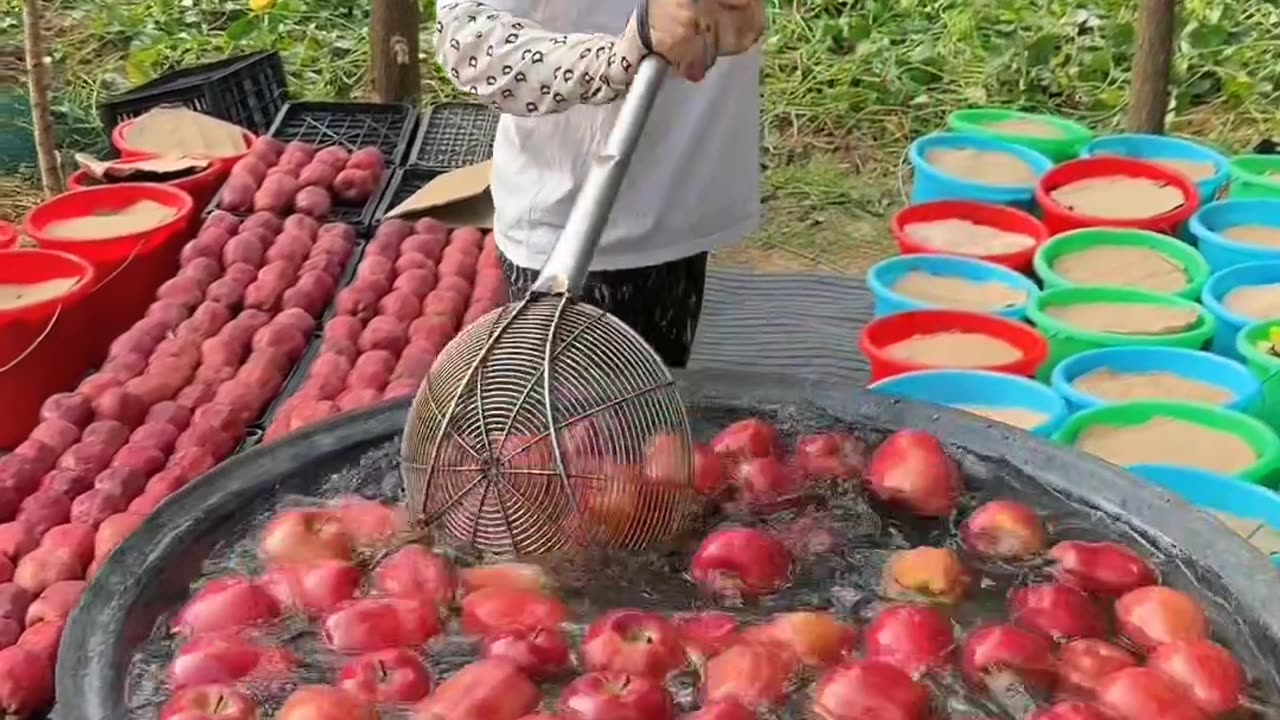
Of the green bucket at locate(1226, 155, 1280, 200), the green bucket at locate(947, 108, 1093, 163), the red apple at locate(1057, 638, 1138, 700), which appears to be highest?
the red apple at locate(1057, 638, 1138, 700)

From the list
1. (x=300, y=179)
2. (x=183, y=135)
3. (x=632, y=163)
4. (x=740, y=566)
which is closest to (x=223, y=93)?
(x=183, y=135)

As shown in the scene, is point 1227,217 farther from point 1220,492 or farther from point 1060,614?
point 1060,614

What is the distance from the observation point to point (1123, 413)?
2.53 meters

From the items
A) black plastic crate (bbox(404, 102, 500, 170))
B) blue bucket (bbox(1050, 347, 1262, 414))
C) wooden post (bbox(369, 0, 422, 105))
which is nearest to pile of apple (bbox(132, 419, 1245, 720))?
blue bucket (bbox(1050, 347, 1262, 414))

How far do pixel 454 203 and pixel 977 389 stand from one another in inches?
85.9

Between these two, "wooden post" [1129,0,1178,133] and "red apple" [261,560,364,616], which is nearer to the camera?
"red apple" [261,560,364,616]

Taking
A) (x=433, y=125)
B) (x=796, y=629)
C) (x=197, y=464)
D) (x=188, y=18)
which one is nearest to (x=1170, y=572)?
(x=796, y=629)

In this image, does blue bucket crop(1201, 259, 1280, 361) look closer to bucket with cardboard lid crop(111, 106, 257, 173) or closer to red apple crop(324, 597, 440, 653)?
red apple crop(324, 597, 440, 653)

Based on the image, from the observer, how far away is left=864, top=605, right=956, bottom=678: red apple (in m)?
1.57

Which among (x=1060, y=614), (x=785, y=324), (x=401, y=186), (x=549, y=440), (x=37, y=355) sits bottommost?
(x=785, y=324)

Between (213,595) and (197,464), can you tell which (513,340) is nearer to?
(213,595)

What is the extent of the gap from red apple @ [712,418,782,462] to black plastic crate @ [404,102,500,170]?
9.56 feet

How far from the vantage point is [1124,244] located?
3404mm

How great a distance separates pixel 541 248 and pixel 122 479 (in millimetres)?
960
